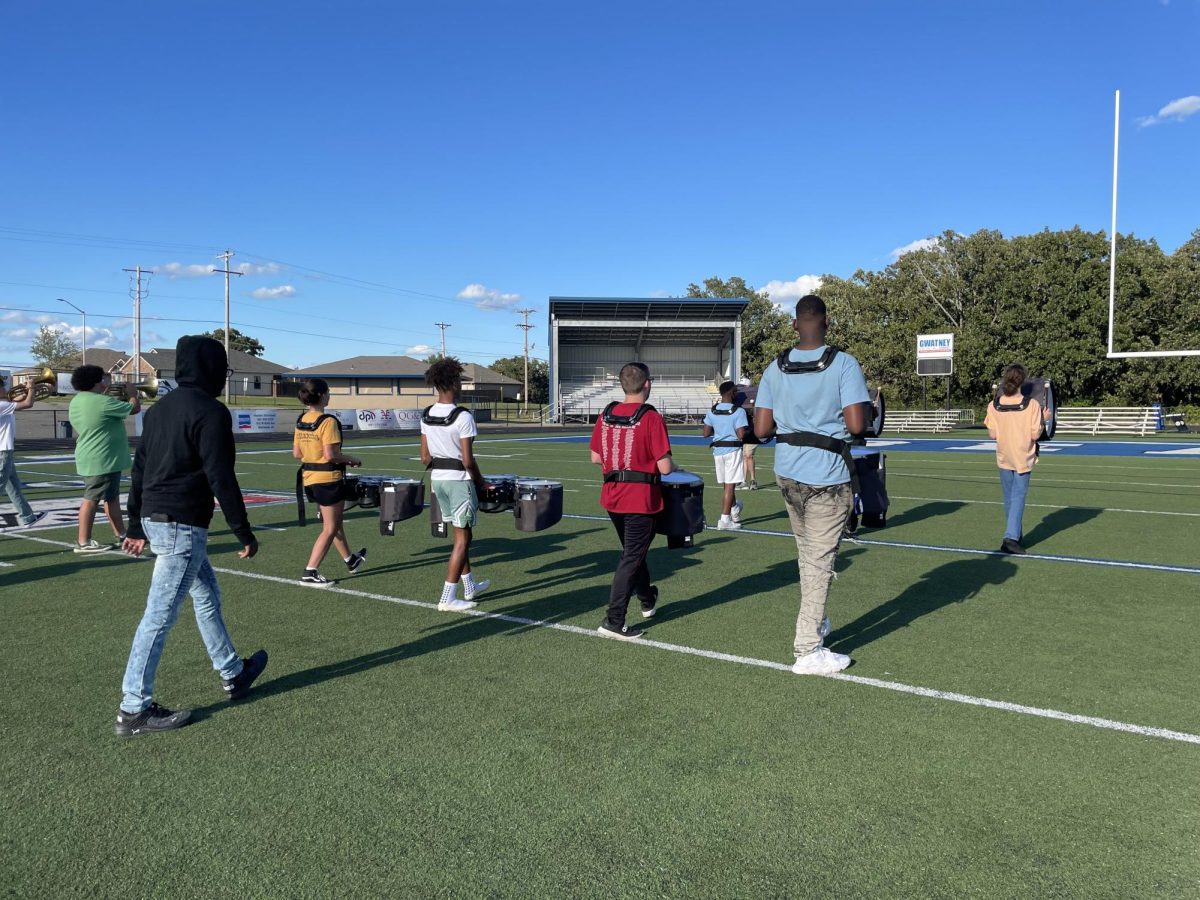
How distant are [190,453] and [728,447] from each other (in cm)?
761

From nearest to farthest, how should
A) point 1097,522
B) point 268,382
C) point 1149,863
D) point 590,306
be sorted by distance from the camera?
point 1149,863, point 1097,522, point 590,306, point 268,382

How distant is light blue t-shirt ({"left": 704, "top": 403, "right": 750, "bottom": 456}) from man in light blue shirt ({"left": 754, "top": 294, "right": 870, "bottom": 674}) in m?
5.63

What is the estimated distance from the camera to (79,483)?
16.0m

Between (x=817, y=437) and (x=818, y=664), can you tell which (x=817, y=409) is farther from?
(x=818, y=664)

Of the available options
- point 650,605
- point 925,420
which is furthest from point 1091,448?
point 650,605

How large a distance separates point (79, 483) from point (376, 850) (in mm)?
15638

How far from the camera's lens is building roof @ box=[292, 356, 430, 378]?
7999 centimetres

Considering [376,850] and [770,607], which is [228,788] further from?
[770,607]

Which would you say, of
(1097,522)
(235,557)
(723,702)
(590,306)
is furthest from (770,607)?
(590,306)

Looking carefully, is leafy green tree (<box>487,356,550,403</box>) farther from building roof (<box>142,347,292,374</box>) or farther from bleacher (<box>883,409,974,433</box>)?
bleacher (<box>883,409,974,433</box>)

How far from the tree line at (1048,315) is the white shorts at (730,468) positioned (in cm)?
4292

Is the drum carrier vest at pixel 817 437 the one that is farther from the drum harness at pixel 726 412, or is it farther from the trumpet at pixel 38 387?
the trumpet at pixel 38 387

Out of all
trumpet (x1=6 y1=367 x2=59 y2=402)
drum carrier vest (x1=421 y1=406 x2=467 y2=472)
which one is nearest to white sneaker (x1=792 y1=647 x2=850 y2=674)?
drum carrier vest (x1=421 y1=406 x2=467 y2=472)

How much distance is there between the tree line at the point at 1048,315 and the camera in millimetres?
46438
